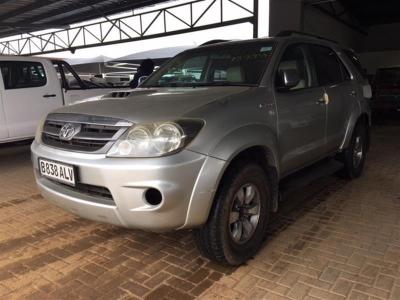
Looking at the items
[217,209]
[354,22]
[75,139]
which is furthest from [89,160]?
[354,22]

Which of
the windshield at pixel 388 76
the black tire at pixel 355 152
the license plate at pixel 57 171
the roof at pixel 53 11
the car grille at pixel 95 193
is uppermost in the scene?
the roof at pixel 53 11

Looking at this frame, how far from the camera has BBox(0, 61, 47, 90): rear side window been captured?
6046mm

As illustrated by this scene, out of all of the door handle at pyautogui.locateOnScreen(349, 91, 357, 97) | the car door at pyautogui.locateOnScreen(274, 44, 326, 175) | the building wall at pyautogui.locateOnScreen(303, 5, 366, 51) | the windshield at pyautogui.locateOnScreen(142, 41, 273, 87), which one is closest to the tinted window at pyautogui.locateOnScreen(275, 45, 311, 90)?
the car door at pyautogui.locateOnScreen(274, 44, 326, 175)

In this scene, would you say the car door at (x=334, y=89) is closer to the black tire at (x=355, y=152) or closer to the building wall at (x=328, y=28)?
the black tire at (x=355, y=152)

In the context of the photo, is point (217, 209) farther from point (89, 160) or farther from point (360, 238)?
point (360, 238)

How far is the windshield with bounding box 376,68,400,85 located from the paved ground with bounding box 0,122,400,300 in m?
8.76

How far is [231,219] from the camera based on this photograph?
2756mm

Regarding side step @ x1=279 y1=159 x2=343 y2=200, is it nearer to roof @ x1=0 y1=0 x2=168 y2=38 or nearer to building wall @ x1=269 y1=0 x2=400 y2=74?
building wall @ x1=269 y1=0 x2=400 y2=74

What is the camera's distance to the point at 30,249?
3217 mm

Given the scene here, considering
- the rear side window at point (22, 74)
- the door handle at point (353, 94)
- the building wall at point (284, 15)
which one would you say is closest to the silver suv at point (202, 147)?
the door handle at point (353, 94)

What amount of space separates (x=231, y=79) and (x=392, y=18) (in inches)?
767

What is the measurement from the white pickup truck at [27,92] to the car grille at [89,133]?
11.0 feet

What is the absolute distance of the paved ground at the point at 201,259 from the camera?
2559 mm

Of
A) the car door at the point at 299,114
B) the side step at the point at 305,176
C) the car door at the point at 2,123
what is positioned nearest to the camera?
the car door at the point at 299,114
